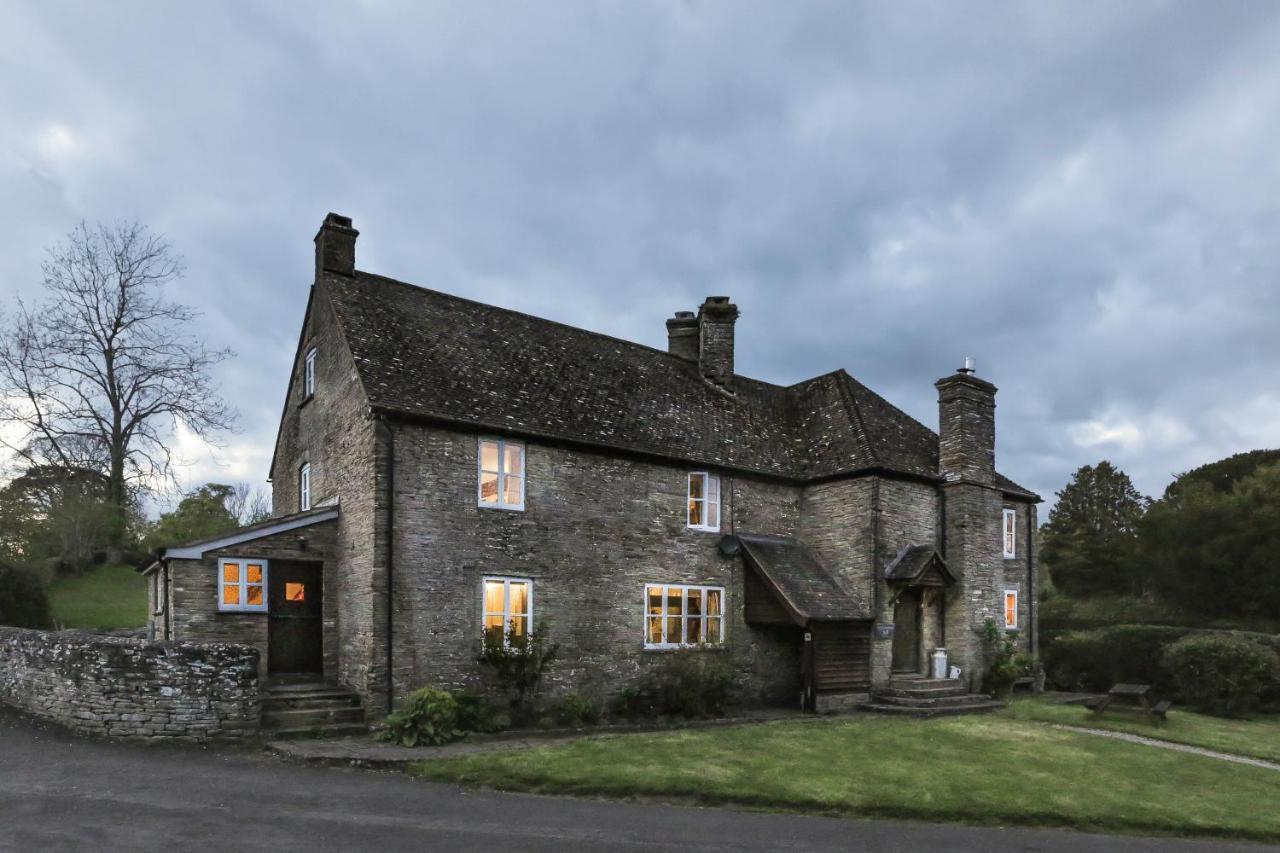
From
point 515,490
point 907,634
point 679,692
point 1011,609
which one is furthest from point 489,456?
point 1011,609

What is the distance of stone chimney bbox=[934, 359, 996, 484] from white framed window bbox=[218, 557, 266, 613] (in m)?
16.7

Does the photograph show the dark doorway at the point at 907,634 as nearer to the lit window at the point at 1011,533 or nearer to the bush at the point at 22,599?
the lit window at the point at 1011,533

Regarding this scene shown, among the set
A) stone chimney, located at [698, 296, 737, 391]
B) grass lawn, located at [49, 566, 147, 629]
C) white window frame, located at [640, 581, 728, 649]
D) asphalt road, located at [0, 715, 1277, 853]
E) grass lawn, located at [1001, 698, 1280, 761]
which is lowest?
grass lawn, located at [1001, 698, 1280, 761]

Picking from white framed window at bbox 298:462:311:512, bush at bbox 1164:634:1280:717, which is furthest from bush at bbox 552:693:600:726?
bush at bbox 1164:634:1280:717

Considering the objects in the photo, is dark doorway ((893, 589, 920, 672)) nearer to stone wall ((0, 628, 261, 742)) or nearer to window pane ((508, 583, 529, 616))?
window pane ((508, 583, 529, 616))

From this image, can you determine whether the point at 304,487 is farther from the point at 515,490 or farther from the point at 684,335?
the point at 684,335

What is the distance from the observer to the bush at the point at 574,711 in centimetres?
1622

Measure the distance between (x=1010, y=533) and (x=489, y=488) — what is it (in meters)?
16.6

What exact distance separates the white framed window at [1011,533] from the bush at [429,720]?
57.1ft

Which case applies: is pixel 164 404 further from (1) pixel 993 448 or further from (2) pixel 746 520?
(1) pixel 993 448

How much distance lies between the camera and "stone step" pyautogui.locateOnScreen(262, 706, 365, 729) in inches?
567

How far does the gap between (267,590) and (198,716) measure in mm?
3181

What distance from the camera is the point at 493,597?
16.9m

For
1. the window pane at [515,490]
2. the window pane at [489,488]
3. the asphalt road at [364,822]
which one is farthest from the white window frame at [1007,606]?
the window pane at [489,488]
